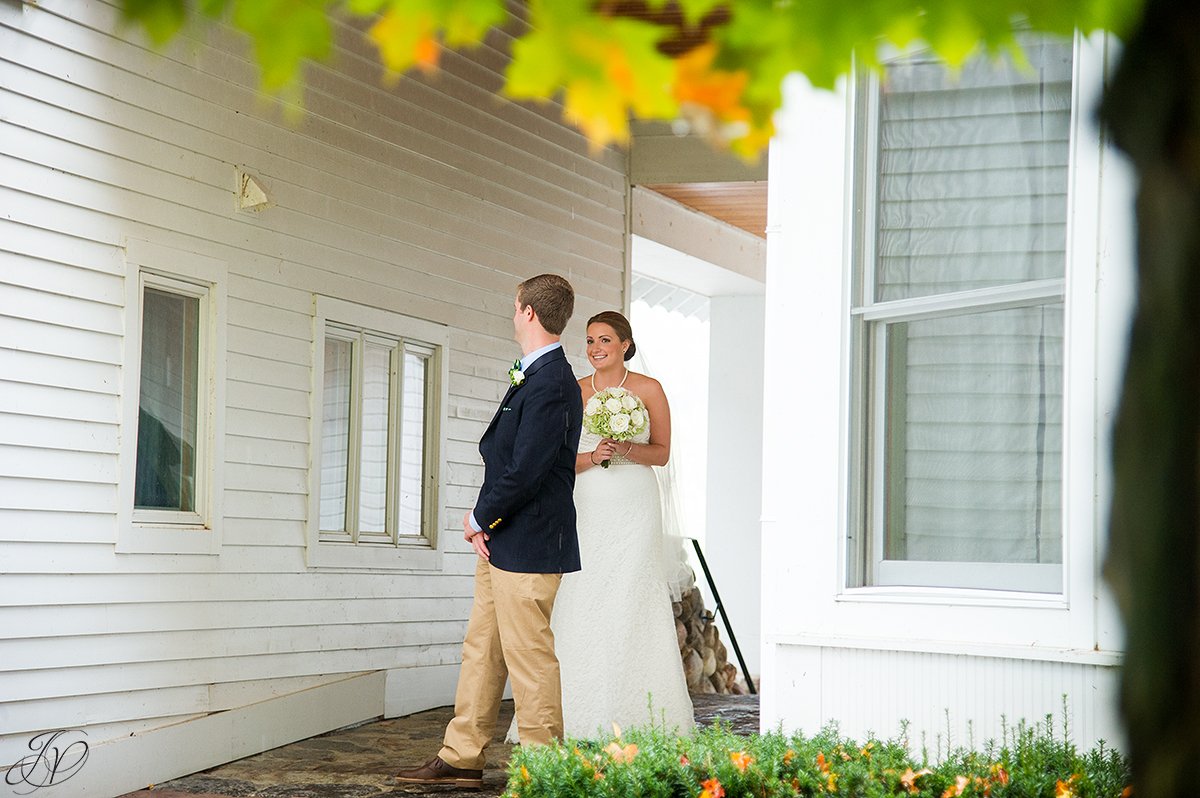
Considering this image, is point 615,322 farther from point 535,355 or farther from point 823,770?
point 823,770

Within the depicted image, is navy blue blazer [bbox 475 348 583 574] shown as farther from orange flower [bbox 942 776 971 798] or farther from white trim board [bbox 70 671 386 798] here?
orange flower [bbox 942 776 971 798]

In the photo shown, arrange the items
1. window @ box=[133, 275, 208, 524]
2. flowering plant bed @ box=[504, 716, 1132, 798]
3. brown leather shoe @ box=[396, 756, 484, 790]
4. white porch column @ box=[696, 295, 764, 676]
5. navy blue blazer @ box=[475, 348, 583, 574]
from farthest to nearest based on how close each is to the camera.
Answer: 1. white porch column @ box=[696, 295, 764, 676]
2. window @ box=[133, 275, 208, 524]
3. brown leather shoe @ box=[396, 756, 484, 790]
4. navy blue blazer @ box=[475, 348, 583, 574]
5. flowering plant bed @ box=[504, 716, 1132, 798]

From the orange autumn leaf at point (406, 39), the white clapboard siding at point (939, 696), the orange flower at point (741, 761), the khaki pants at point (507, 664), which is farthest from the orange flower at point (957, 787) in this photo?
the orange autumn leaf at point (406, 39)

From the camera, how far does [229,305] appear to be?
23.2 ft

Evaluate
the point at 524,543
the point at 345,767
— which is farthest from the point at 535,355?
the point at 345,767

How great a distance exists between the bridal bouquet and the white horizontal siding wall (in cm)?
182

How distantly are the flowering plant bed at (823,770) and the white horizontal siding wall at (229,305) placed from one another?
112 inches

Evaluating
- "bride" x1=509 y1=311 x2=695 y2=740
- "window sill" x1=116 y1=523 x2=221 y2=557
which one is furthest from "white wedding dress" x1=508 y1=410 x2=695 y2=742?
"window sill" x1=116 y1=523 x2=221 y2=557

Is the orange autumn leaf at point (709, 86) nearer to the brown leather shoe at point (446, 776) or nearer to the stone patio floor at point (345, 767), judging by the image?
the stone patio floor at point (345, 767)

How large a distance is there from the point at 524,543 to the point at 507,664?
491 millimetres

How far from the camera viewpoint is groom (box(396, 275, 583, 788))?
5469mm

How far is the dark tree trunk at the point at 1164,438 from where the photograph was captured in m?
1.16

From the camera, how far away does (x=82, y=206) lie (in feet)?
20.2

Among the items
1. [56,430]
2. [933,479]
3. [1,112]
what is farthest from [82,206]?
[933,479]
